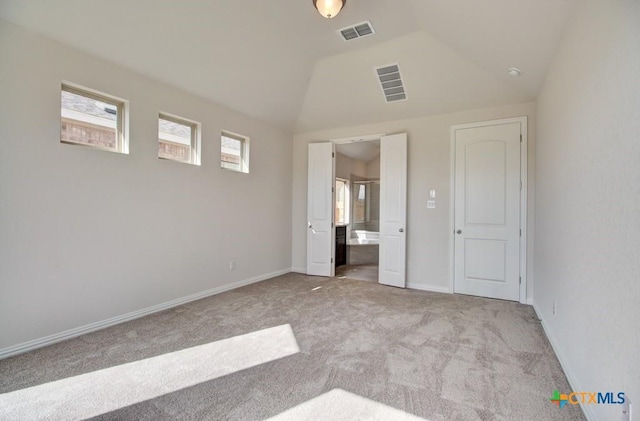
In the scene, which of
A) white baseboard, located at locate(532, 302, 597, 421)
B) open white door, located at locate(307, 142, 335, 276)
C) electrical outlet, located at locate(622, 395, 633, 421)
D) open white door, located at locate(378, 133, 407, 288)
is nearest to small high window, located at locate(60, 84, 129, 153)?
open white door, located at locate(307, 142, 335, 276)

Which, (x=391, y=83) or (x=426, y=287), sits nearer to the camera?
(x=391, y=83)

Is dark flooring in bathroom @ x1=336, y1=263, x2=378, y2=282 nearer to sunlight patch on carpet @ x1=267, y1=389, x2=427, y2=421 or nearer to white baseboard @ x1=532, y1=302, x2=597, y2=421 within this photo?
white baseboard @ x1=532, y1=302, x2=597, y2=421

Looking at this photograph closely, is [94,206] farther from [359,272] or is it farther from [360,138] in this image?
[359,272]

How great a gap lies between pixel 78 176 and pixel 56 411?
202 centimetres

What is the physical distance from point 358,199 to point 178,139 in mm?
6450

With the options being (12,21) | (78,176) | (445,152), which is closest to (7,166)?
(78,176)

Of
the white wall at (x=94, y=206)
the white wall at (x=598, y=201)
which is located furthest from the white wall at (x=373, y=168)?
the white wall at (x=598, y=201)

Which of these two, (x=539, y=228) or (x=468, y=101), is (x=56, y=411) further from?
(x=468, y=101)

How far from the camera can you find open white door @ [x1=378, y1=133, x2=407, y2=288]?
4707 millimetres

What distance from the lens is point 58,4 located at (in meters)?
2.46

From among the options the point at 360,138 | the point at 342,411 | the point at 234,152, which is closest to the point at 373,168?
the point at 360,138

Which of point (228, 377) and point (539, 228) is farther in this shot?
point (539, 228)

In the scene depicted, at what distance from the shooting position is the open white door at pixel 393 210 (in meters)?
4.71

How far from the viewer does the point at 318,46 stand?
3.93 metres
